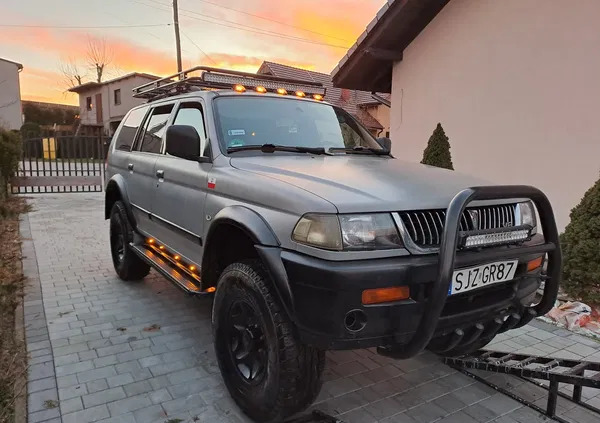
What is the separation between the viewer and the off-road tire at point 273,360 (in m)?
2.34

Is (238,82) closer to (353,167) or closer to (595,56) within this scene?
(353,167)

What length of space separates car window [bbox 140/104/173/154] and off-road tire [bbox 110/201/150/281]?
2.97ft

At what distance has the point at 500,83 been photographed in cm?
720

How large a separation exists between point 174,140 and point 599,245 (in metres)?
4.26

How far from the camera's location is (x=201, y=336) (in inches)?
155

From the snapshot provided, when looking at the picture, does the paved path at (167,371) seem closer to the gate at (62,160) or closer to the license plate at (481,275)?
the license plate at (481,275)

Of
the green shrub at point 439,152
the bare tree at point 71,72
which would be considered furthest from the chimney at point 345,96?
the bare tree at point 71,72

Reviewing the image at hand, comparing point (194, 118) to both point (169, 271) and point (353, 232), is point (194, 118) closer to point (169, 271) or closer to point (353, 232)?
point (169, 271)

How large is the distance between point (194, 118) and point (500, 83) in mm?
5589

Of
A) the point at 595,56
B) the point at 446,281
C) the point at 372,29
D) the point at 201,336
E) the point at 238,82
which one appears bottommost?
the point at 201,336

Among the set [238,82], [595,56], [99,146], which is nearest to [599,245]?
[595,56]

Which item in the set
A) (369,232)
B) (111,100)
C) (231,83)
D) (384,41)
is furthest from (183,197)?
(111,100)

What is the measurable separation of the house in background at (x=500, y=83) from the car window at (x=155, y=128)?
17.3ft

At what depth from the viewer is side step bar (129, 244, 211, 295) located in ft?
11.0
